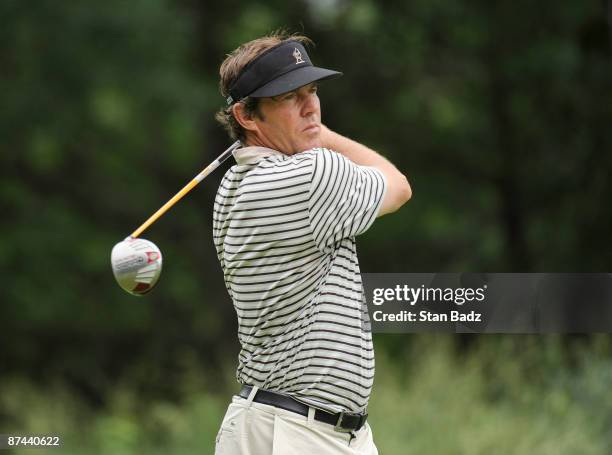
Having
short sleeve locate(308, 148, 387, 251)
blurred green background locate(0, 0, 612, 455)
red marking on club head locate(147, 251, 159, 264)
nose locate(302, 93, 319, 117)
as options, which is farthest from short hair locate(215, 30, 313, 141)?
blurred green background locate(0, 0, 612, 455)

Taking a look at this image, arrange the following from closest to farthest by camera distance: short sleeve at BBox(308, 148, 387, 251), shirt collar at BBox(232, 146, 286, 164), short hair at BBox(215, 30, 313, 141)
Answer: short sleeve at BBox(308, 148, 387, 251), shirt collar at BBox(232, 146, 286, 164), short hair at BBox(215, 30, 313, 141)

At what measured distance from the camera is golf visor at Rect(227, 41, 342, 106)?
11.3 ft

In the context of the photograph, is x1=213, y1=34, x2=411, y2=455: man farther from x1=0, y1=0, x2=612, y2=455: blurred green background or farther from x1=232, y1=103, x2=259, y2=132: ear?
x1=0, y1=0, x2=612, y2=455: blurred green background

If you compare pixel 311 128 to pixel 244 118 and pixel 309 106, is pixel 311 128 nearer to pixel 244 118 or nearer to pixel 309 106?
pixel 309 106

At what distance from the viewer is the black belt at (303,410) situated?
339 centimetres

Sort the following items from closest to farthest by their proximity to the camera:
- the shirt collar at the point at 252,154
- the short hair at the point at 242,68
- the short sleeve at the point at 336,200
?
the short sleeve at the point at 336,200 < the shirt collar at the point at 252,154 < the short hair at the point at 242,68

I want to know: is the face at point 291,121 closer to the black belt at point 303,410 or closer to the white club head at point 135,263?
the white club head at point 135,263

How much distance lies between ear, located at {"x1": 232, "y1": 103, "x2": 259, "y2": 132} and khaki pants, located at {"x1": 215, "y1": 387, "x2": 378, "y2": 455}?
0.79 meters

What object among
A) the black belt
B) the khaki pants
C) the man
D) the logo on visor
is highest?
the logo on visor

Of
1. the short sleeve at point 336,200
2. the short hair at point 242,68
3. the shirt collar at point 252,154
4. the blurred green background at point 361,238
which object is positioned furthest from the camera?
the blurred green background at point 361,238

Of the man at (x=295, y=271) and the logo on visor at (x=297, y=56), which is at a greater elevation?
the logo on visor at (x=297, y=56)

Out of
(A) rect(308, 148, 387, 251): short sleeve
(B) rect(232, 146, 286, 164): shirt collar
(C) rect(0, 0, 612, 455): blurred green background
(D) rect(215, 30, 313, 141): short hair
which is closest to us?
(A) rect(308, 148, 387, 251): short sleeve

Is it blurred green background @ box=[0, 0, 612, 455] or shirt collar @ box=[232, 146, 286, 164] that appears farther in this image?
blurred green background @ box=[0, 0, 612, 455]

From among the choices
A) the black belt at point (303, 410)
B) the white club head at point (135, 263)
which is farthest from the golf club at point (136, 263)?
the black belt at point (303, 410)
